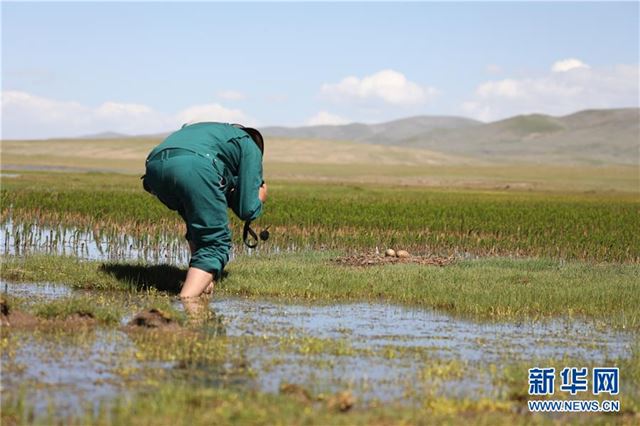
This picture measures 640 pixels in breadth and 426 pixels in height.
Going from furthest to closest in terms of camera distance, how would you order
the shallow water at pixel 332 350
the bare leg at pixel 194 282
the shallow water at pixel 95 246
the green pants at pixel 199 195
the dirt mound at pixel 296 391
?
the shallow water at pixel 95 246, the bare leg at pixel 194 282, the green pants at pixel 199 195, the shallow water at pixel 332 350, the dirt mound at pixel 296 391

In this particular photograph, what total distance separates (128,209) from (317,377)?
16.0 meters

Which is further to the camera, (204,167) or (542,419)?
(204,167)

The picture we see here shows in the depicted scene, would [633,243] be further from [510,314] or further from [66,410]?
[66,410]

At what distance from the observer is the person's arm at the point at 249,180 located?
1080cm

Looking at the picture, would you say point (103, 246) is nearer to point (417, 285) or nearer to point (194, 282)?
point (417, 285)

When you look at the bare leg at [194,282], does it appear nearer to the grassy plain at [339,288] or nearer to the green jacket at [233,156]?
the grassy plain at [339,288]

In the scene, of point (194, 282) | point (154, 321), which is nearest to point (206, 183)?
point (194, 282)

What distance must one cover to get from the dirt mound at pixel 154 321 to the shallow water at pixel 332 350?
0.76ft

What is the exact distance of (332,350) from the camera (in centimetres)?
803

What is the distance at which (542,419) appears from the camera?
6148 mm

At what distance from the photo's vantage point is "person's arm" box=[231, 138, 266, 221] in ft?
35.4

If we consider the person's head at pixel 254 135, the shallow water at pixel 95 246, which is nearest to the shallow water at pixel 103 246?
the shallow water at pixel 95 246

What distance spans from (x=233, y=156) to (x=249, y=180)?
331mm

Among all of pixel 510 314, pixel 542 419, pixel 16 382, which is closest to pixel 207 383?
pixel 16 382
